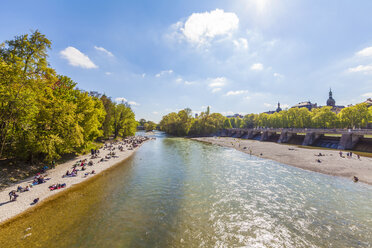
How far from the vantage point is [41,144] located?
2247 cm

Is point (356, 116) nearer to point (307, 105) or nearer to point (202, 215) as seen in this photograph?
point (307, 105)

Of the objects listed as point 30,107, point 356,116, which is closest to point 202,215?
point 30,107

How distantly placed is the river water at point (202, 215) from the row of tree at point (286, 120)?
7431cm

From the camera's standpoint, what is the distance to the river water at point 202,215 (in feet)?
39.3

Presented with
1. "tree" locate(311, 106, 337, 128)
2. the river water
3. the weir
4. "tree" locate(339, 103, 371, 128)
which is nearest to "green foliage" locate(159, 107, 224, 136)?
the weir

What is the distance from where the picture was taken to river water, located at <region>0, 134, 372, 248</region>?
11992 mm

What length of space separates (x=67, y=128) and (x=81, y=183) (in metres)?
11.1

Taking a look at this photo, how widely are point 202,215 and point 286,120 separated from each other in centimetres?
10949

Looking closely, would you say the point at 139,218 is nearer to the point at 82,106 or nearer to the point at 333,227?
the point at 333,227

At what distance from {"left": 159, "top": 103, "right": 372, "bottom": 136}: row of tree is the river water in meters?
74.3

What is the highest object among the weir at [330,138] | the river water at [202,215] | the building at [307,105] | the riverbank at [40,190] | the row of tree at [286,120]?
the building at [307,105]

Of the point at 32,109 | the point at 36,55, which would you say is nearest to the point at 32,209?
the point at 32,109

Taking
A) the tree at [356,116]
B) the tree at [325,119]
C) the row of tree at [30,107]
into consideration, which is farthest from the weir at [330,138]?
the row of tree at [30,107]

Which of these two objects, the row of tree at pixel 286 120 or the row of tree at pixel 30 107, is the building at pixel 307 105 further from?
the row of tree at pixel 30 107
